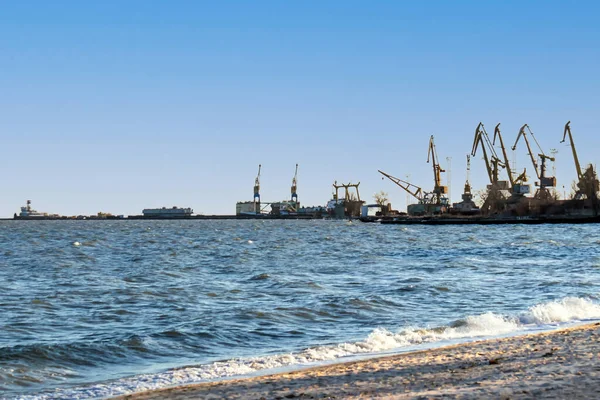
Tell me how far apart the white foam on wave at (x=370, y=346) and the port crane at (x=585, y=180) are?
489ft

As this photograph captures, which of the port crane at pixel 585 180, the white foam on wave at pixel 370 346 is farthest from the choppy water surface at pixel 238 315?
the port crane at pixel 585 180

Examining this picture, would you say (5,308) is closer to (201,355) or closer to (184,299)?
(184,299)

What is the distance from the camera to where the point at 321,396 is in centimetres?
986

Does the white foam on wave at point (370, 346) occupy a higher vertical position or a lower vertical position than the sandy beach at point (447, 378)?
lower

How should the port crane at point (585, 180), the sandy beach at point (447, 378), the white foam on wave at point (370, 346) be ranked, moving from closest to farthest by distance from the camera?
1. the sandy beach at point (447, 378)
2. the white foam on wave at point (370, 346)
3. the port crane at point (585, 180)

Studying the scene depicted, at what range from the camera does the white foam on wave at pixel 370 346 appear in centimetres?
1244

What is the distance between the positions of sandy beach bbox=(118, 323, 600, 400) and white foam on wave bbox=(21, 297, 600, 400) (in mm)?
1142

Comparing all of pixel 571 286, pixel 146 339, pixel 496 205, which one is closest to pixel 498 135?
pixel 496 205

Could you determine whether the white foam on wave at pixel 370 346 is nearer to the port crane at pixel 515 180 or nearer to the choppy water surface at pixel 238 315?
the choppy water surface at pixel 238 315

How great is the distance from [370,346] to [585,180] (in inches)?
6298

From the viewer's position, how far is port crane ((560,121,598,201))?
6398 inches

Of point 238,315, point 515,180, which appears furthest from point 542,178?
point 238,315

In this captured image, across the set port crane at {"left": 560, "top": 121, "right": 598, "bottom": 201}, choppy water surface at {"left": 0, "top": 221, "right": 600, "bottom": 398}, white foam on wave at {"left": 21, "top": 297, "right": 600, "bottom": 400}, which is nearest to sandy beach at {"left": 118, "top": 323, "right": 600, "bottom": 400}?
white foam on wave at {"left": 21, "top": 297, "right": 600, "bottom": 400}

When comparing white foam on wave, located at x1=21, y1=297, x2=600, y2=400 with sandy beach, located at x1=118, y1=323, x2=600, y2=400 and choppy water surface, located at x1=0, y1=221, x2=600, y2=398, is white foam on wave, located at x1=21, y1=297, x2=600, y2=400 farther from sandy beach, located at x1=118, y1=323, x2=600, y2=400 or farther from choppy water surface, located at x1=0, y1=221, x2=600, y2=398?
sandy beach, located at x1=118, y1=323, x2=600, y2=400
